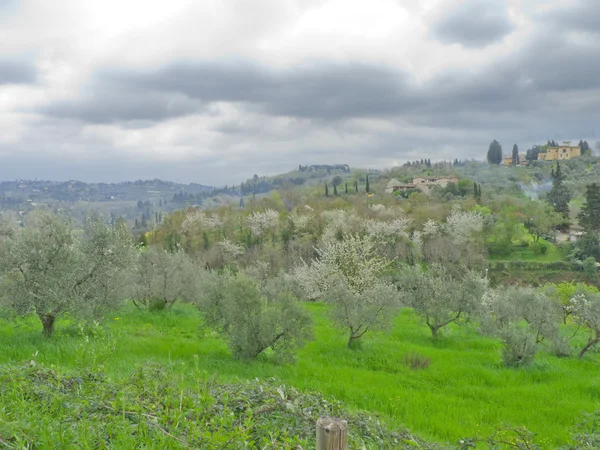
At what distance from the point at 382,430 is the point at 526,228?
7986 centimetres

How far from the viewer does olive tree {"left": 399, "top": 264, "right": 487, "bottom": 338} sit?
21891 mm

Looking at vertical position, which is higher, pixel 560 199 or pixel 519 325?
pixel 560 199

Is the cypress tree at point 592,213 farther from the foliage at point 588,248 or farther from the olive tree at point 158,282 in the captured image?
the olive tree at point 158,282

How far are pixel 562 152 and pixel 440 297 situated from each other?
658ft

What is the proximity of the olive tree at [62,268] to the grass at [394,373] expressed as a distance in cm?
115

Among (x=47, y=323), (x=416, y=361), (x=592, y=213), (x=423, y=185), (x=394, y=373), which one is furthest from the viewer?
(x=423, y=185)

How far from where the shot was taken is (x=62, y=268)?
1426 cm

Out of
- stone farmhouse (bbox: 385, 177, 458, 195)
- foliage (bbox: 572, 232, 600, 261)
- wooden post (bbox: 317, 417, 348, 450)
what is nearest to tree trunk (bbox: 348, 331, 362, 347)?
wooden post (bbox: 317, 417, 348, 450)

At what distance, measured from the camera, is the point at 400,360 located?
55.2ft

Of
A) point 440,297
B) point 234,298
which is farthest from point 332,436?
point 440,297

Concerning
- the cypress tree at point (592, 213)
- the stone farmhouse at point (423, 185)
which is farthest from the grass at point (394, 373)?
the stone farmhouse at point (423, 185)

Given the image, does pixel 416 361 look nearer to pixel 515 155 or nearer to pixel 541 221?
pixel 541 221

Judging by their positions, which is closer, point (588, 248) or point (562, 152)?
point (588, 248)

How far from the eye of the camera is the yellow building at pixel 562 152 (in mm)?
181500
